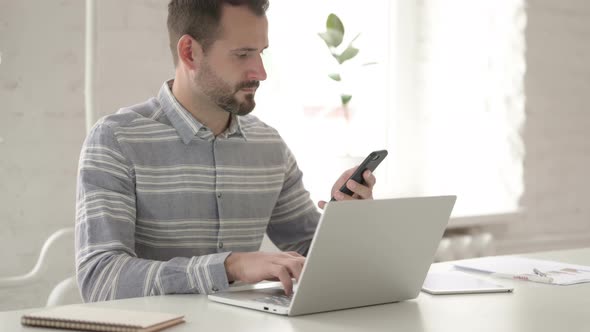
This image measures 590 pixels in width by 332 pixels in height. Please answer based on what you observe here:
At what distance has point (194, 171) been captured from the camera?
191cm

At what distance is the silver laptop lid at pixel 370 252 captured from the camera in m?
1.28

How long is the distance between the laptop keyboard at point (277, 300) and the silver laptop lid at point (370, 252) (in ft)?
0.17

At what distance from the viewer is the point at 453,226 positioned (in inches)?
137

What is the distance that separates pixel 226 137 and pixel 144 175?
256 mm

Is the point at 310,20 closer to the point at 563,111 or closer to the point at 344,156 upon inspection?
the point at 344,156

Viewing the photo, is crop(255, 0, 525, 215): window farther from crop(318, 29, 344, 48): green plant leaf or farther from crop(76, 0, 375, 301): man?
crop(76, 0, 375, 301): man

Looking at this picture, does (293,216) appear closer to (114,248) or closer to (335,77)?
(114,248)

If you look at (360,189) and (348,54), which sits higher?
(348,54)

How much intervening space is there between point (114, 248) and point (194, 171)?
31 cm

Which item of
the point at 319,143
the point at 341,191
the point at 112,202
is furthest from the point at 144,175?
the point at 319,143

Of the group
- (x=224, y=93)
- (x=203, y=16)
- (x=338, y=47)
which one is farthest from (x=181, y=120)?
(x=338, y=47)

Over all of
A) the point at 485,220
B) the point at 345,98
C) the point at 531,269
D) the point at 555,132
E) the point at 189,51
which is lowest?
the point at 485,220

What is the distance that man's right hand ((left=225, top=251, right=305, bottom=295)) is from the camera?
55.8 inches

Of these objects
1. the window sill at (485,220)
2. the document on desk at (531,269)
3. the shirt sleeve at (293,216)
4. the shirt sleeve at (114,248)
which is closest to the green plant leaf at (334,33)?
the window sill at (485,220)
